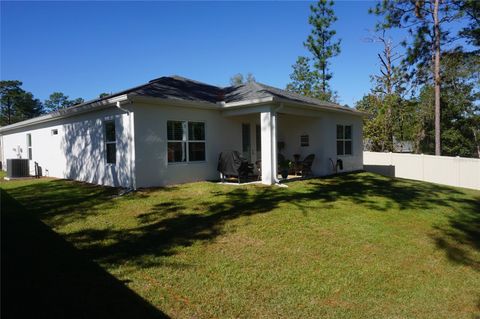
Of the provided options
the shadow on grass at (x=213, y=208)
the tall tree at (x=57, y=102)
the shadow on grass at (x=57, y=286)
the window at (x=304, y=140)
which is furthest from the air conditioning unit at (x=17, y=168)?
the tall tree at (x=57, y=102)

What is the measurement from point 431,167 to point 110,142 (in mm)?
15605

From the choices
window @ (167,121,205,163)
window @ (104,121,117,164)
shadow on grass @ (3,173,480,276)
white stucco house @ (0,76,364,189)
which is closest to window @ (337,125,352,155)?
white stucco house @ (0,76,364,189)

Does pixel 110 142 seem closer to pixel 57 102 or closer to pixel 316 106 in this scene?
pixel 316 106

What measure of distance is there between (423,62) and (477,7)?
4496 millimetres

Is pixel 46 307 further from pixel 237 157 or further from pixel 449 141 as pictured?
pixel 449 141

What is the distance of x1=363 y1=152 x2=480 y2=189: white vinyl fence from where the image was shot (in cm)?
1552

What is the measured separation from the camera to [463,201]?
32.7 feet

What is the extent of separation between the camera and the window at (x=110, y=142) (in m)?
11.0

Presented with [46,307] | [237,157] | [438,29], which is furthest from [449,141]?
[46,307]

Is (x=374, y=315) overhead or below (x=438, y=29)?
below

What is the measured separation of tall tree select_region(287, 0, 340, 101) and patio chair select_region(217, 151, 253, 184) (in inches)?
865

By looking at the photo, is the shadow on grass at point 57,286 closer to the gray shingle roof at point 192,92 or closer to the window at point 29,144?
the gray shingle roof at point 192,92

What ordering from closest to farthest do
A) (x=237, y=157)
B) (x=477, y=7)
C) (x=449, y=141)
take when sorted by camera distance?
(x=237, y=157)
(x=477, y=7)
(x=449, y=141)

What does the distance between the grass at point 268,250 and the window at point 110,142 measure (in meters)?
1.76
